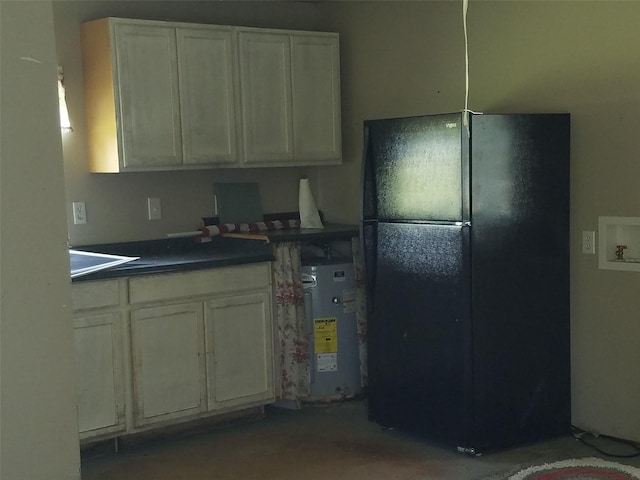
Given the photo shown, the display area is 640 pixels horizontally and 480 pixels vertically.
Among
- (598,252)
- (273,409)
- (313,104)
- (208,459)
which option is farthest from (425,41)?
(208,459)

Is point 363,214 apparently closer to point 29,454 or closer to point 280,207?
point 280,207

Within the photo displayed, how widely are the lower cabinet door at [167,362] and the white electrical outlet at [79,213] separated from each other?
2.23 ft

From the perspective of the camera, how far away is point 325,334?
14.2 ft

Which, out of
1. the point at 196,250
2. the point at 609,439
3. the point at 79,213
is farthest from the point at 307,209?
the point at 609,439

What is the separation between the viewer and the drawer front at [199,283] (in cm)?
368

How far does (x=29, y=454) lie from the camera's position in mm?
1138

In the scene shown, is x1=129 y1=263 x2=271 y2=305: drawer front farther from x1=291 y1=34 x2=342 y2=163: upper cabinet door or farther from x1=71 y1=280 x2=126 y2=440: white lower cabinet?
x1=291 y1=34 x2=342 y2=163: upper cabinet door

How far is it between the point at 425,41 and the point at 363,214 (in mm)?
1113

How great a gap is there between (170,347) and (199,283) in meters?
0.33

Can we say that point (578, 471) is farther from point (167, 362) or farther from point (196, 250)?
point (196, 250)

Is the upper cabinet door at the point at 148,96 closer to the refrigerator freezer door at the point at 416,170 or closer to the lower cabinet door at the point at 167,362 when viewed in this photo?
the lower cabinet door at the point at 167,362

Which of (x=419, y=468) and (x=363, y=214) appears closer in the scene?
(x=419, y=468)

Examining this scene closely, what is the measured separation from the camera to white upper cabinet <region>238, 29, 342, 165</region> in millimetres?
4348

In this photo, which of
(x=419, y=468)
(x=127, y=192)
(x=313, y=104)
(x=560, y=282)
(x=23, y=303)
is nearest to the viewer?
(x=23, y=303)
